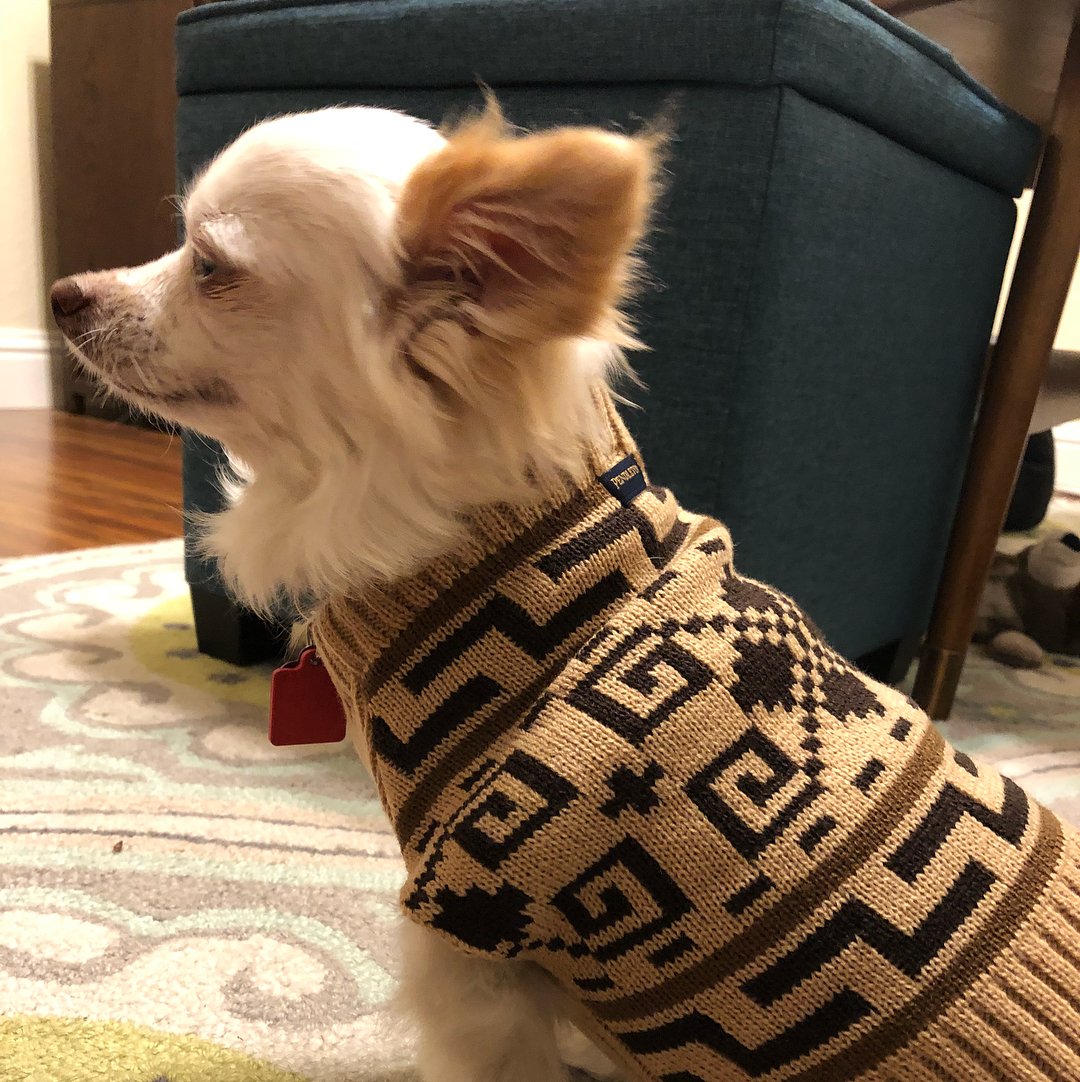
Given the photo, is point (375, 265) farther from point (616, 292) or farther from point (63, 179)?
point (63, 179)

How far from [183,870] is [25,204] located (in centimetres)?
328

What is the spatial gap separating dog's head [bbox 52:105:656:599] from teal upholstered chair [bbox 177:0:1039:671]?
1.17 feet

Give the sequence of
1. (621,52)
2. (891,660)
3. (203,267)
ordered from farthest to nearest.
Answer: (891,660), (621,52), (203,267)

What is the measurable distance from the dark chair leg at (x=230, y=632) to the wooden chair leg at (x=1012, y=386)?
1.02 meters

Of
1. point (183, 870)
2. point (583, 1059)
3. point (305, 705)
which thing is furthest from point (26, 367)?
point (583, 1059)

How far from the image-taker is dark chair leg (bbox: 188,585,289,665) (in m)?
1.45

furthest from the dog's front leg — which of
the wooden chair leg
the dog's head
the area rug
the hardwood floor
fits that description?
the hardwood floor

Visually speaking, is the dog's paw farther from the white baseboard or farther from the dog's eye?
the white baseboard

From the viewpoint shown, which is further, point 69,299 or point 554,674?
point 69,299

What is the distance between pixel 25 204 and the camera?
137 inches

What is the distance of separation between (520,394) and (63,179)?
3393 mm

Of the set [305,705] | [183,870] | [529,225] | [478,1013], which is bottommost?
[183,870]

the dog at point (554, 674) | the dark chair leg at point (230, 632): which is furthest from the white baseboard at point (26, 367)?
the dog at point (554, 674)

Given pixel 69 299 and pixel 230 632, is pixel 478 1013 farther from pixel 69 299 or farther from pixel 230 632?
pixel 230 632
